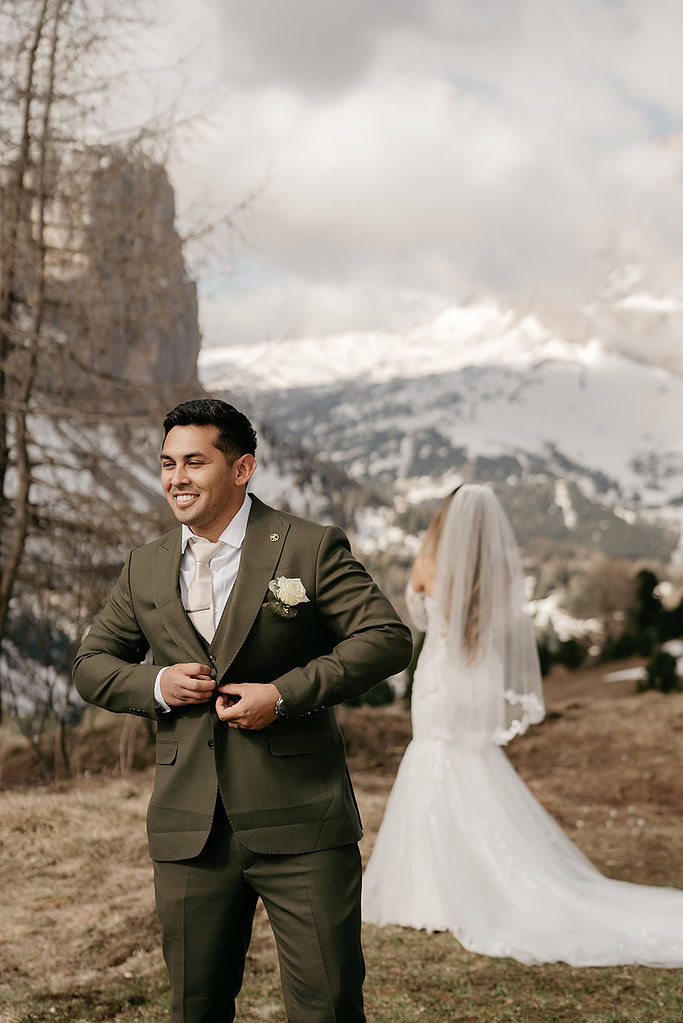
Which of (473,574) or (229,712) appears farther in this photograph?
(473,574)

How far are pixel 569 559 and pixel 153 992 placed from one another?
494 feet

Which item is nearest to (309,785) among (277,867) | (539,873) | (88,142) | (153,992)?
(277,867)

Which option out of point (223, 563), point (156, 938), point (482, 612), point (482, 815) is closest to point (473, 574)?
point (482, 612)

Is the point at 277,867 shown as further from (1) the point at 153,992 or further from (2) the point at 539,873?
(2) the point at 539,873

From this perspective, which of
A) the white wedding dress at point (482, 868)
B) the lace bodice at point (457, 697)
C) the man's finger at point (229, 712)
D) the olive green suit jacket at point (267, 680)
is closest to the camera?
the man's finger at point (229, 712)

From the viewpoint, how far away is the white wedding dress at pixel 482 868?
5000 millimetres

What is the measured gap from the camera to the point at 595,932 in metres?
5.09

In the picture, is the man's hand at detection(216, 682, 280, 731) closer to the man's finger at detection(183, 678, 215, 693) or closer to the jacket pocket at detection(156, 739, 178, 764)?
the man's finger at detection(183, 678, 215, 693)

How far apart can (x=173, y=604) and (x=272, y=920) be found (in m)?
0.87

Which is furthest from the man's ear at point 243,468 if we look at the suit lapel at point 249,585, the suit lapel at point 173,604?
the suit lapel at point 173,604

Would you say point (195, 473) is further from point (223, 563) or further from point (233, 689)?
point (233, 689)

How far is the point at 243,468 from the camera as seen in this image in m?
2.62

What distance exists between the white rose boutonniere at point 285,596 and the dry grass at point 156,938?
96.7 inches

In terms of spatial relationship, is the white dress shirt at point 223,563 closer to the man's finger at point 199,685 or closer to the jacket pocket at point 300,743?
the man's finger at point 199,685
